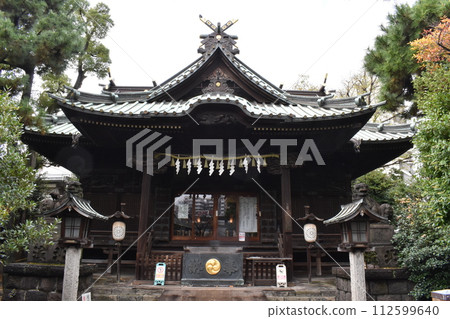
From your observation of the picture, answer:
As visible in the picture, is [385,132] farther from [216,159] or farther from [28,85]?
[28,85]

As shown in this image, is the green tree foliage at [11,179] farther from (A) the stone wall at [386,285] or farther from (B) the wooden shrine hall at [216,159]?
(A) the stone wall at [386,285]

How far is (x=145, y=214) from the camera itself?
10.6 metres

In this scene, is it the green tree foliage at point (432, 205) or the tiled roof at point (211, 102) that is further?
the tiled roof at point (211, 102)

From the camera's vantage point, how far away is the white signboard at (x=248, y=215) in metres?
12.8

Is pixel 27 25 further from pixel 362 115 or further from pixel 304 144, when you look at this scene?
pixel 362 115

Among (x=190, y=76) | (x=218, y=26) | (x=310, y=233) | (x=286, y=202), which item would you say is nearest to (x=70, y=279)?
(x=286, y=202)

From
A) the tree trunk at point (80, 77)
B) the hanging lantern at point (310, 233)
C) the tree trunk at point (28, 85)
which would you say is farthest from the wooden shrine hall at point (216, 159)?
the tree trunk at point (80, 77)

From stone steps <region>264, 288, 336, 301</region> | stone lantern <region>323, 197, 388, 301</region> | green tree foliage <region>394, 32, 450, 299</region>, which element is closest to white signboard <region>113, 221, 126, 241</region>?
stone steps <region>264, 288, 336, 301</region>

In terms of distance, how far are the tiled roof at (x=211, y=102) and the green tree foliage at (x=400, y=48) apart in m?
3.66

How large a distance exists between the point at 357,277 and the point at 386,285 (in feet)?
4.86

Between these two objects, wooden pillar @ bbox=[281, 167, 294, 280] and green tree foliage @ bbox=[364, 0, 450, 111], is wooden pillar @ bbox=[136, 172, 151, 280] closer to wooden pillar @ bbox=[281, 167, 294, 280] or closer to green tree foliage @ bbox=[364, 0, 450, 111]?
wooden pillar @ bbox=[281, 167, 294, 280]

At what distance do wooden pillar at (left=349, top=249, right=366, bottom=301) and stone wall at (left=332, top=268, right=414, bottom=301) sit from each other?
0.76m

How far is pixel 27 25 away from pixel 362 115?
11440 millimetres

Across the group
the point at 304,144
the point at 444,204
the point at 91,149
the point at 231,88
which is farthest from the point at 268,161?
the point at 91,149
